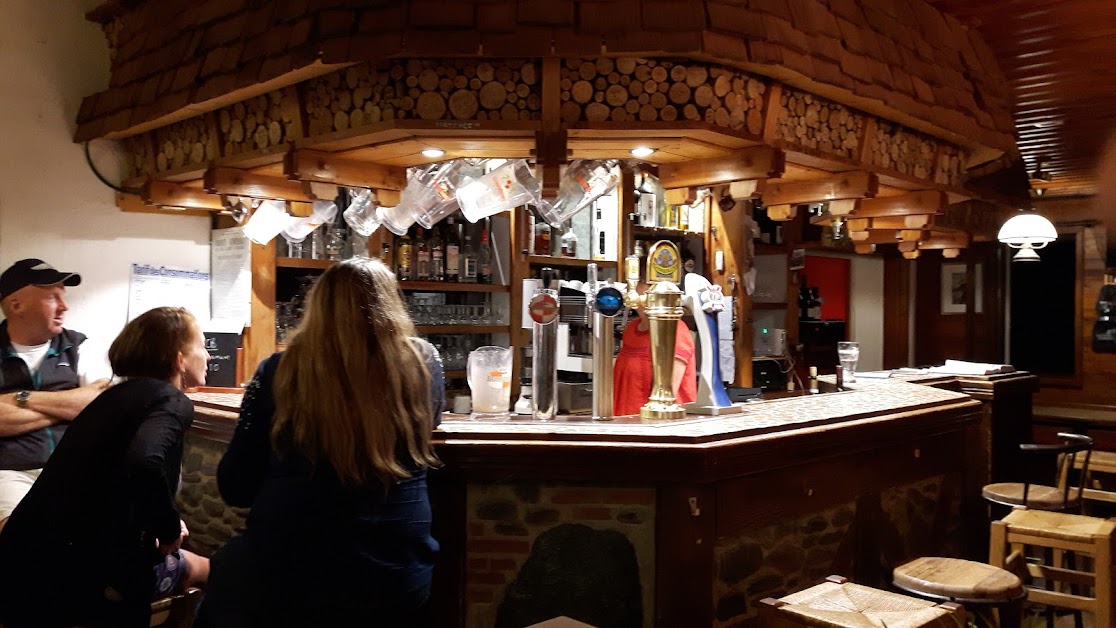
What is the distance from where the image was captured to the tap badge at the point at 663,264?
132 inches

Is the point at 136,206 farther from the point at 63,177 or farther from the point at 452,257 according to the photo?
the point at 452,257

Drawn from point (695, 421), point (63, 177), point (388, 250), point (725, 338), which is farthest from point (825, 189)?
point (63, 177)

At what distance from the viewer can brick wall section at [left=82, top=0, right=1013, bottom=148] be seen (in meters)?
2.96

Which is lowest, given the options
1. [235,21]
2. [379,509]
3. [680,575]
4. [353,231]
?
[680,575]

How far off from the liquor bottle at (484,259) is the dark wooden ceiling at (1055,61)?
276cm

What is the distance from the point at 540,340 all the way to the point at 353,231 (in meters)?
2.12

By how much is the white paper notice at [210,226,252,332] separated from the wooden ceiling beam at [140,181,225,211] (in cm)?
17

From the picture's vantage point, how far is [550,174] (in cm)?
317

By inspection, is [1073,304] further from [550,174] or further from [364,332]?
[364,332]

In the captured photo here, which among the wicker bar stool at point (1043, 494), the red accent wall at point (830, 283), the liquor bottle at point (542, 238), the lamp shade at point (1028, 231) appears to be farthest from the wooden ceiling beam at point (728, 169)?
the red accent wall at point (830, 283)

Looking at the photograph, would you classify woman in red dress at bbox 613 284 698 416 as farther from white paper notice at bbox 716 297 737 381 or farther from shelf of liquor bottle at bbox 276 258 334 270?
shelf of liquor bottle at bbox 276 258 334 270

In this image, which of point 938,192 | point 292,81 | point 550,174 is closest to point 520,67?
point 550,174

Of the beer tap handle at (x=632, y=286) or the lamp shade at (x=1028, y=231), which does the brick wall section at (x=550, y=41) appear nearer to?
the beer tap handle at (x=632, y=286)

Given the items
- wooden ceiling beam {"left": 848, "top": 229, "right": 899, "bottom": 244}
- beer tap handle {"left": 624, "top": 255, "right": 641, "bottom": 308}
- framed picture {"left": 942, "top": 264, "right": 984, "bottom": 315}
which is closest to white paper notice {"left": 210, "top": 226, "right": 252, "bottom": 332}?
beer tap handle {"left": 624, "top": 255, "right": 641, "bottom": 308}
